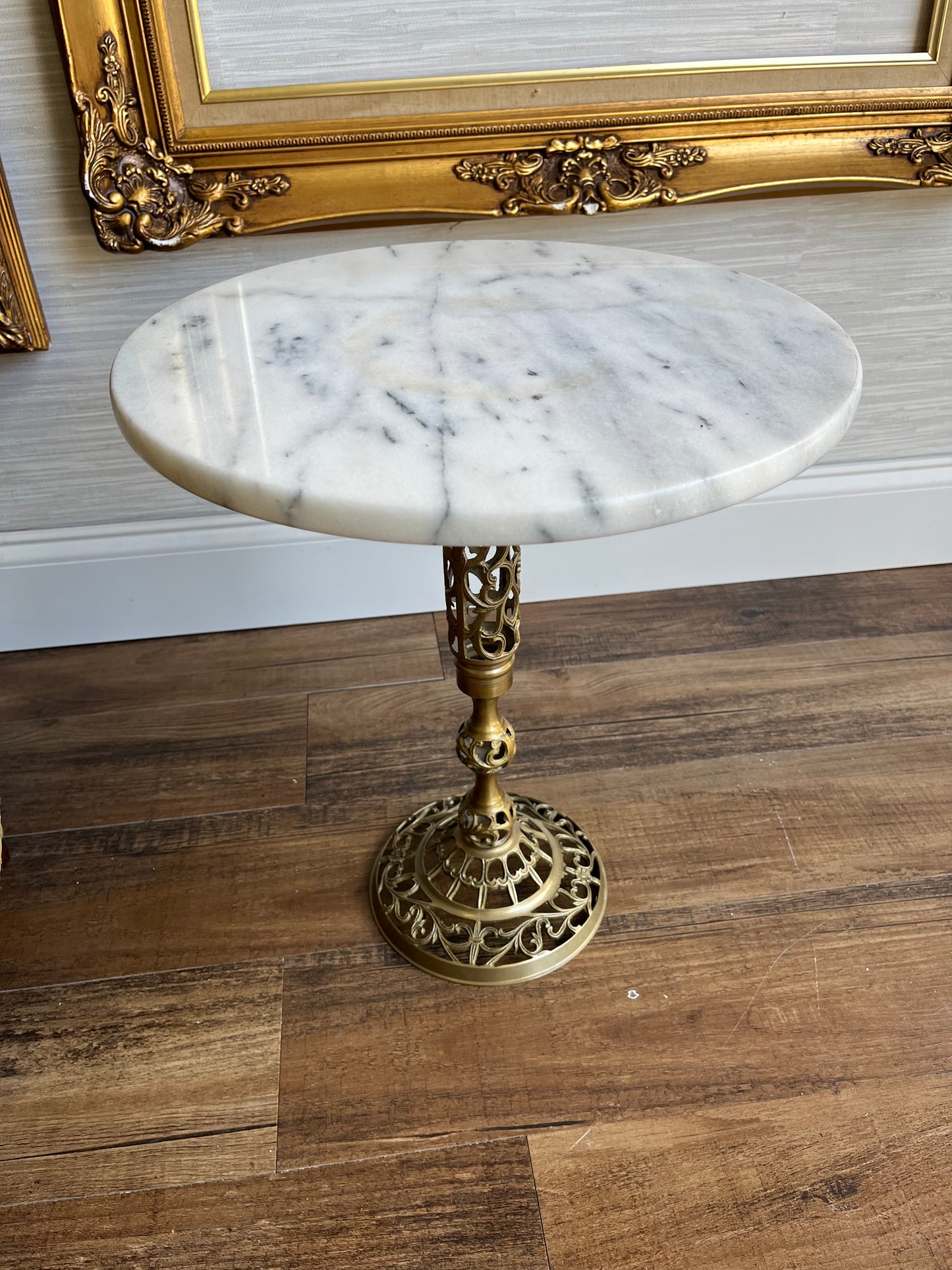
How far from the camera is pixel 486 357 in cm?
87

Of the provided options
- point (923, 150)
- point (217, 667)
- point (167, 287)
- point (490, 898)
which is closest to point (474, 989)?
point (490, 898)

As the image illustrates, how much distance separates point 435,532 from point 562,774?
831 mm

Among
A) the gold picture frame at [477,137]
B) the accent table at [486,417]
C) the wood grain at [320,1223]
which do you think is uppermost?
the gold picture frame at [477,137]

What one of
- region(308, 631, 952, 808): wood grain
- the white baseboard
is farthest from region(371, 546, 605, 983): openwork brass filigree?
the white baseboard

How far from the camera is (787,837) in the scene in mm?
1341

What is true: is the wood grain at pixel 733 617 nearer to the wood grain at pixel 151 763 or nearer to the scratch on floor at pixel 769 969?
the wood grain at pixel 151 763

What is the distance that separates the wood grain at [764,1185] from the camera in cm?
92

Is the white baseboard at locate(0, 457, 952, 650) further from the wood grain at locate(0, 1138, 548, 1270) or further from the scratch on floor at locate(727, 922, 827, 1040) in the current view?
the wood grain at locate(0, 1138, 548, 1270)

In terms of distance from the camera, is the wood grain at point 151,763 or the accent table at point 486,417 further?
the wood grain at point 151,763

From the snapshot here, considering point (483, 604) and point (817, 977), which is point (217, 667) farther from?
point (817, 977)

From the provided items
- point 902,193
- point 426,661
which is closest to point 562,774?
point 426,661

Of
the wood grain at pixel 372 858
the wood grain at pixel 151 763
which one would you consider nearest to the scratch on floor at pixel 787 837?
the wood grain at pixel 372 858

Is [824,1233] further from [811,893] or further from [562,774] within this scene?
[562,774]

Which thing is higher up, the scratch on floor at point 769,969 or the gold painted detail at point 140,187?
the gold painted detail at point 140,187
